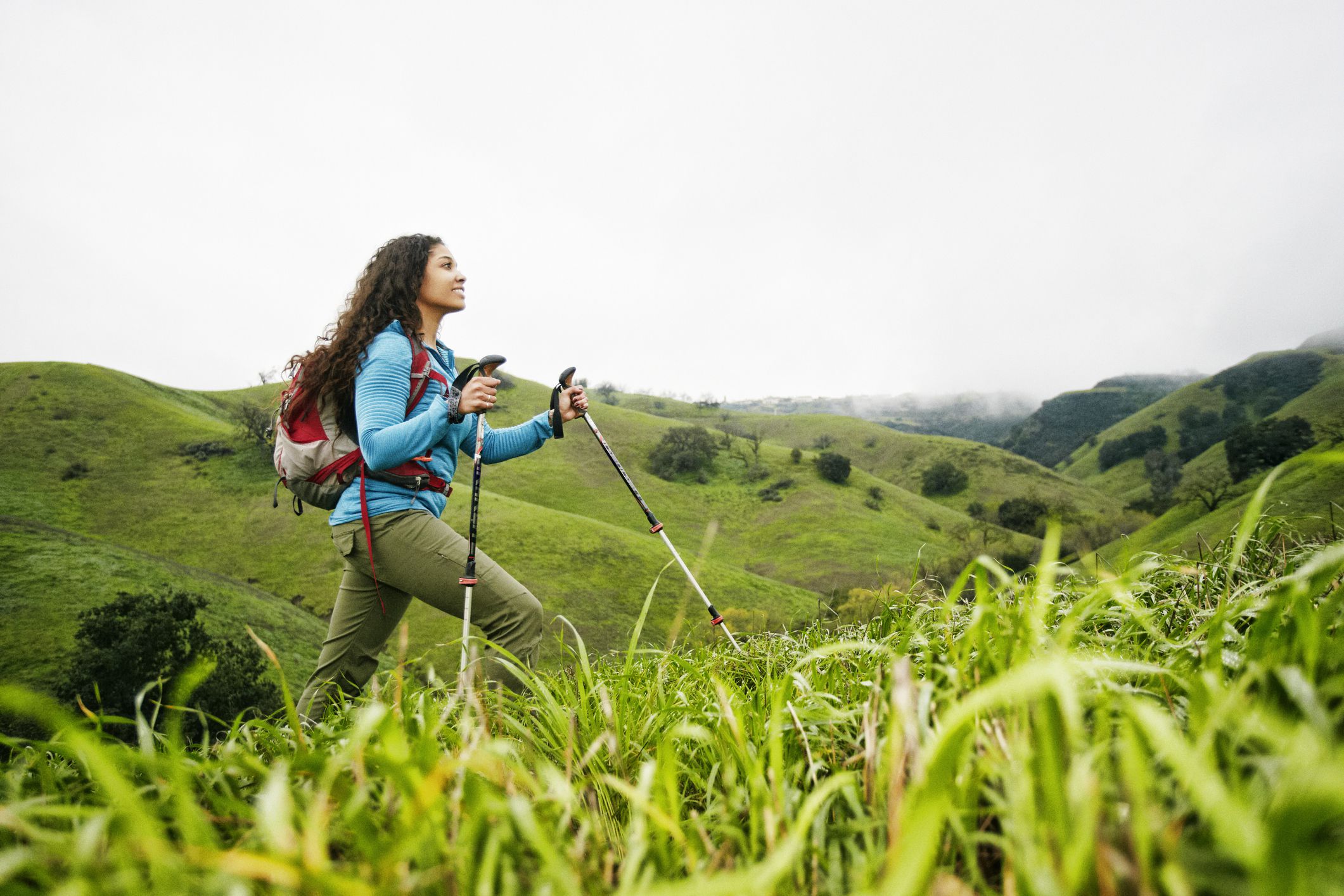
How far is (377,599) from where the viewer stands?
3.85 metres

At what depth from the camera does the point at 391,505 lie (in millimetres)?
3686

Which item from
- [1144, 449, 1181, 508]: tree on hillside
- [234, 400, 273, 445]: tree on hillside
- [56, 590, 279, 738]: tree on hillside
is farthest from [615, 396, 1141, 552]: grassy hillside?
[56, 590, 279, 738]: tree on hillside

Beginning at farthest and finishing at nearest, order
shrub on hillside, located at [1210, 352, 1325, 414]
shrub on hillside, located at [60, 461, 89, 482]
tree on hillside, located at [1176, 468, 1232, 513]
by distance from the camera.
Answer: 1. shrub on hillside, located at [1210, 352, 1325, 414]
2. tree on hillside, located at [1176, 468, 1232, 513]
3. shrub on hillside, located at [60, 461, 89, 482]

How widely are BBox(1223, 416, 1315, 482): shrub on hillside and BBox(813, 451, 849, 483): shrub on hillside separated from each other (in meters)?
39.7

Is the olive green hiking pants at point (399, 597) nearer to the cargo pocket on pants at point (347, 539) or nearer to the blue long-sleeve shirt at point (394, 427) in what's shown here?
the cargo pocket on pants at point (347, 539)

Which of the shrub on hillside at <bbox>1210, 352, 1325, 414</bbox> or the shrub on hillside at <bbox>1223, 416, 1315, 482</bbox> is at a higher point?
the shrub on hillside at <bbox>1210, 352, 1325, 414</bbox>

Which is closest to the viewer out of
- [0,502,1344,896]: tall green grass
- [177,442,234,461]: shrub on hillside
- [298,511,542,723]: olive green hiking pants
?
[0,502,1344,896]: tall green grass

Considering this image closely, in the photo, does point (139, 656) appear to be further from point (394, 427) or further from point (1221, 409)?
point (1221, 409)

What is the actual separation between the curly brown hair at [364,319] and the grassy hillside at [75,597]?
20170 millimetres

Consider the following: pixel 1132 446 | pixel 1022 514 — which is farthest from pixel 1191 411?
pixel 1022 514

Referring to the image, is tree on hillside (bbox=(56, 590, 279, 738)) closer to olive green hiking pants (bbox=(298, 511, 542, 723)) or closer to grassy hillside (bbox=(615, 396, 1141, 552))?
olive green hiking pants (bbox=(298, 511, 542, 723))

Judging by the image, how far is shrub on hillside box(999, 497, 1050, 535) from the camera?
73125 mm

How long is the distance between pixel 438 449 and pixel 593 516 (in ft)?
184

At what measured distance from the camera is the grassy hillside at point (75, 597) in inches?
670
